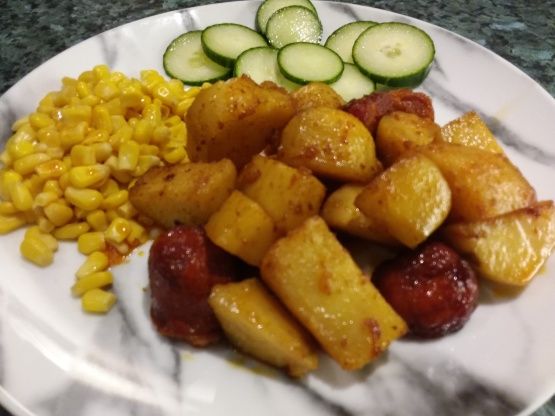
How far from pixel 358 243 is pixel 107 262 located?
90 centimetres

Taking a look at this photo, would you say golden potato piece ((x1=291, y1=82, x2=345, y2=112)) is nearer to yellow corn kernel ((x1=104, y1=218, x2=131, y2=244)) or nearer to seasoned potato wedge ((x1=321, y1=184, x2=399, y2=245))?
seasoned potato wedge ((x1=321, y1=184, x2=399, y2=245))

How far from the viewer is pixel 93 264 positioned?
2230 mm

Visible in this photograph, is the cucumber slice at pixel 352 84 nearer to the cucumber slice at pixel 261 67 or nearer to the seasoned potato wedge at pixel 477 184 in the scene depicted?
the cucumber slice at pixel 261 67

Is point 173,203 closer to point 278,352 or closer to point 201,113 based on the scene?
point 201,113

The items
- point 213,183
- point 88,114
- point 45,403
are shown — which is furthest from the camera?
point 88,114

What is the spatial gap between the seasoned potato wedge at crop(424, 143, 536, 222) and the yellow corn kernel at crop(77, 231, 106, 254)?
1191mm

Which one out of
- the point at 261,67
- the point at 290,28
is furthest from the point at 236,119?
the point at 290,28

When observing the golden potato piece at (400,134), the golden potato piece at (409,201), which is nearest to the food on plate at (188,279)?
the golden potato piece at (409,201)

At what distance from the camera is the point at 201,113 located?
7.37 ft

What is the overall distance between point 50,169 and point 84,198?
0.69 ft

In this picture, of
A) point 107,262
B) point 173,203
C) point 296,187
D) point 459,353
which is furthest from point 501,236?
point 107,262

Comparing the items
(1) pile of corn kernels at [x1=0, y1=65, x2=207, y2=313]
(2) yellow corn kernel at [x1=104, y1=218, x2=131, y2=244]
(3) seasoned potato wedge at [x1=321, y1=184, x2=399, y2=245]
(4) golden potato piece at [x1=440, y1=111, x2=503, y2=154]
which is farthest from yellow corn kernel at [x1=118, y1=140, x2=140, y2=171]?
(4) golden potato piece at [x1=440, y1=111, x2=503, y2=154]

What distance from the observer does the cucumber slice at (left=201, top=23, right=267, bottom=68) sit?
310 cm

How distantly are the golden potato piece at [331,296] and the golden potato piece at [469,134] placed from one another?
73cm
